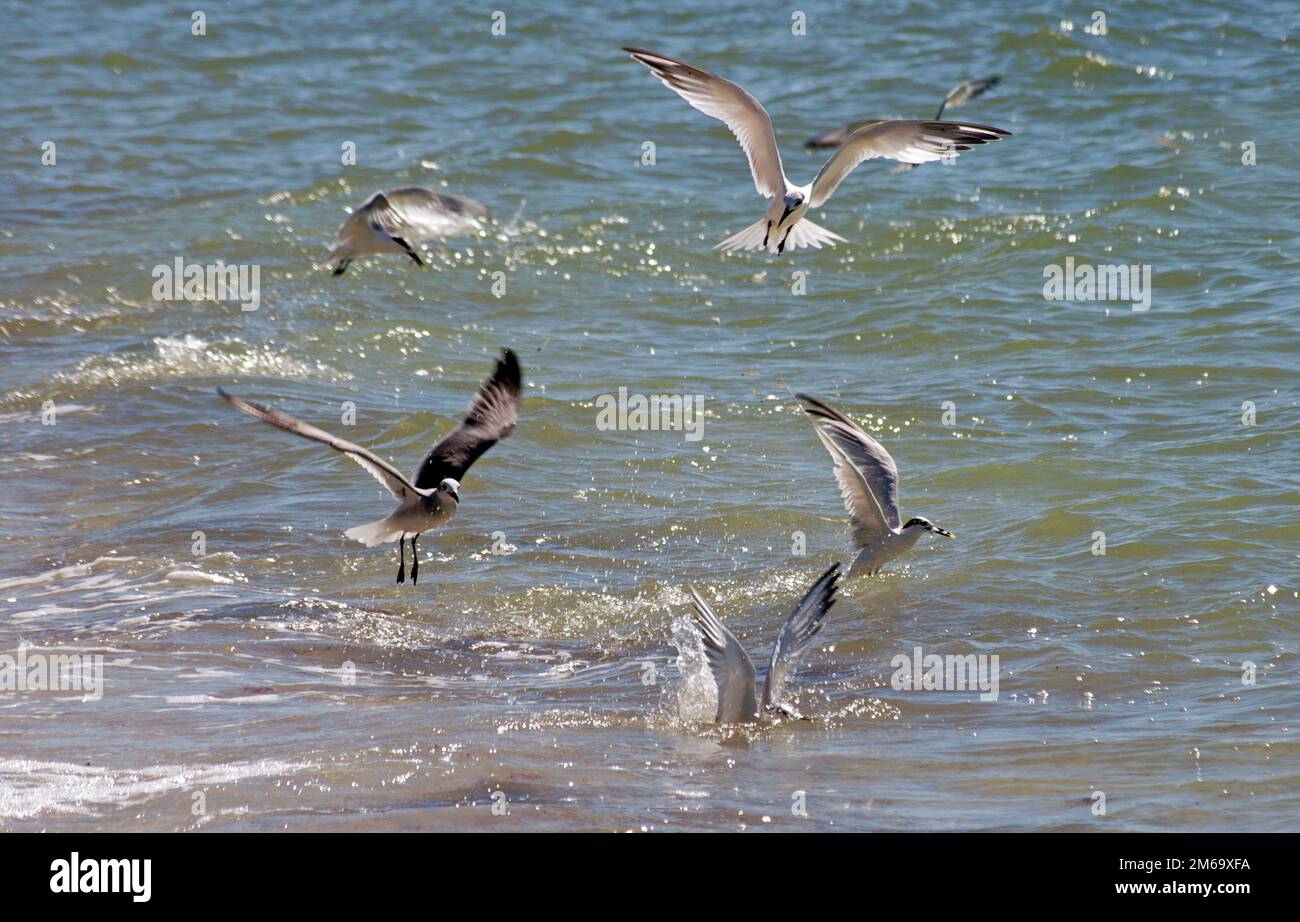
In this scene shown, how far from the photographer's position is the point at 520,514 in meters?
9.87

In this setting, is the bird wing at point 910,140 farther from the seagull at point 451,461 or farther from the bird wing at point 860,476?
the seagull at point 451,461

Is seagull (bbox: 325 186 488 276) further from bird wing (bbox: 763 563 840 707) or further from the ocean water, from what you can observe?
bird wing (bbox: 763 563 840 707)

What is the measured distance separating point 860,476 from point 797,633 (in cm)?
125

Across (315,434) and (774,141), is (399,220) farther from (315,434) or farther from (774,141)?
(315,434)

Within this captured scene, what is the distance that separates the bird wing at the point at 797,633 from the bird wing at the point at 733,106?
2.63 m

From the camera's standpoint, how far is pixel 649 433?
37.4 ft

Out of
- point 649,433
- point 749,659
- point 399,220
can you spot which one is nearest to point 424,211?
point 399,220

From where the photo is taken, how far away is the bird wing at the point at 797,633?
673 cm

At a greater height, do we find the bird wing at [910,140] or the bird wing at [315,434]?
the bird wing at [910,140]

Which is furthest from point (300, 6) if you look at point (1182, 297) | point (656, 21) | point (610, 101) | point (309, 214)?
point (1182, 297)

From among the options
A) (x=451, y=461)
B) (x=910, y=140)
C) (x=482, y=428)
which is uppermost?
(x=910, y=140)

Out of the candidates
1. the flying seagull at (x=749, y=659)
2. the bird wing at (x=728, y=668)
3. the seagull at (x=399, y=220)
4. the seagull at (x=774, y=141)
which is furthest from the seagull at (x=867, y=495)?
the seagull at (x=399, y=220)
